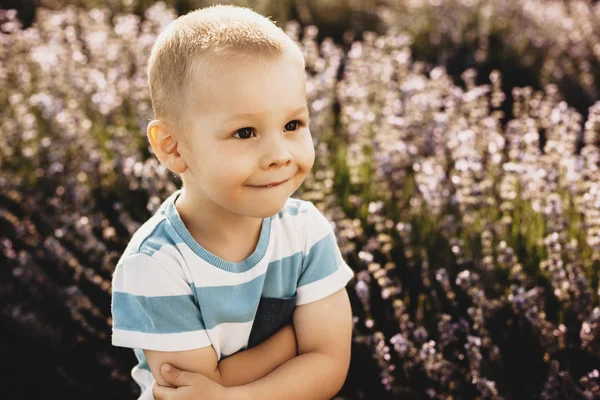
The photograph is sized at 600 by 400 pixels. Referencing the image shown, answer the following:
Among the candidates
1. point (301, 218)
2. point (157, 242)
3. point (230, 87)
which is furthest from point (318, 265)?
point (230, 87)

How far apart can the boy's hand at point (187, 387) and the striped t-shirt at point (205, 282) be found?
64 millimetres

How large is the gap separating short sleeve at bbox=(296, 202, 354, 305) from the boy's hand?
1.23ft

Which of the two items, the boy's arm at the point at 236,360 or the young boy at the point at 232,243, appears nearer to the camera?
the young boy at the point at 232,243

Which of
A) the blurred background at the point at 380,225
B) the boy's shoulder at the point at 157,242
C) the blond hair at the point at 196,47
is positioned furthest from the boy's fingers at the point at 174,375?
the blurred background at the point at 380,225

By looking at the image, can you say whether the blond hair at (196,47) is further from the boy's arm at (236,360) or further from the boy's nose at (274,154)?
the boy's arm at (236,360)

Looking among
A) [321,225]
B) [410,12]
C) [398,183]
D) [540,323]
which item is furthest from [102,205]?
[410,12]

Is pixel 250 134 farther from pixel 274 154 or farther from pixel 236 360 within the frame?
pixel 236 360

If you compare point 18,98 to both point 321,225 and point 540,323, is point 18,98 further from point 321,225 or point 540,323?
point 540,323

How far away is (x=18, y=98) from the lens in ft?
12.6

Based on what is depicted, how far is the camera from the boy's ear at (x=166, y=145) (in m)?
1.73

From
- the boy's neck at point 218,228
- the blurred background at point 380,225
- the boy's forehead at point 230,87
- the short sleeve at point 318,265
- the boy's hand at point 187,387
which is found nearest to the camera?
the boy's forehead at point 230,87

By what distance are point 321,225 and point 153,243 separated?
0.52 metres

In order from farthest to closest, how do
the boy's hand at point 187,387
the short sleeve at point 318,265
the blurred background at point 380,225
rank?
the blurred background at point 380,225
the short sleeve at point 318,265
the boy's hand at point 187,387

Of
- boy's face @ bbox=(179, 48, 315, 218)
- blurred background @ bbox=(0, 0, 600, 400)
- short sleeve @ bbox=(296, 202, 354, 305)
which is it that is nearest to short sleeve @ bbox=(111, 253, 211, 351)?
boy's face @ bbox=(179, 48, 315, 218)
